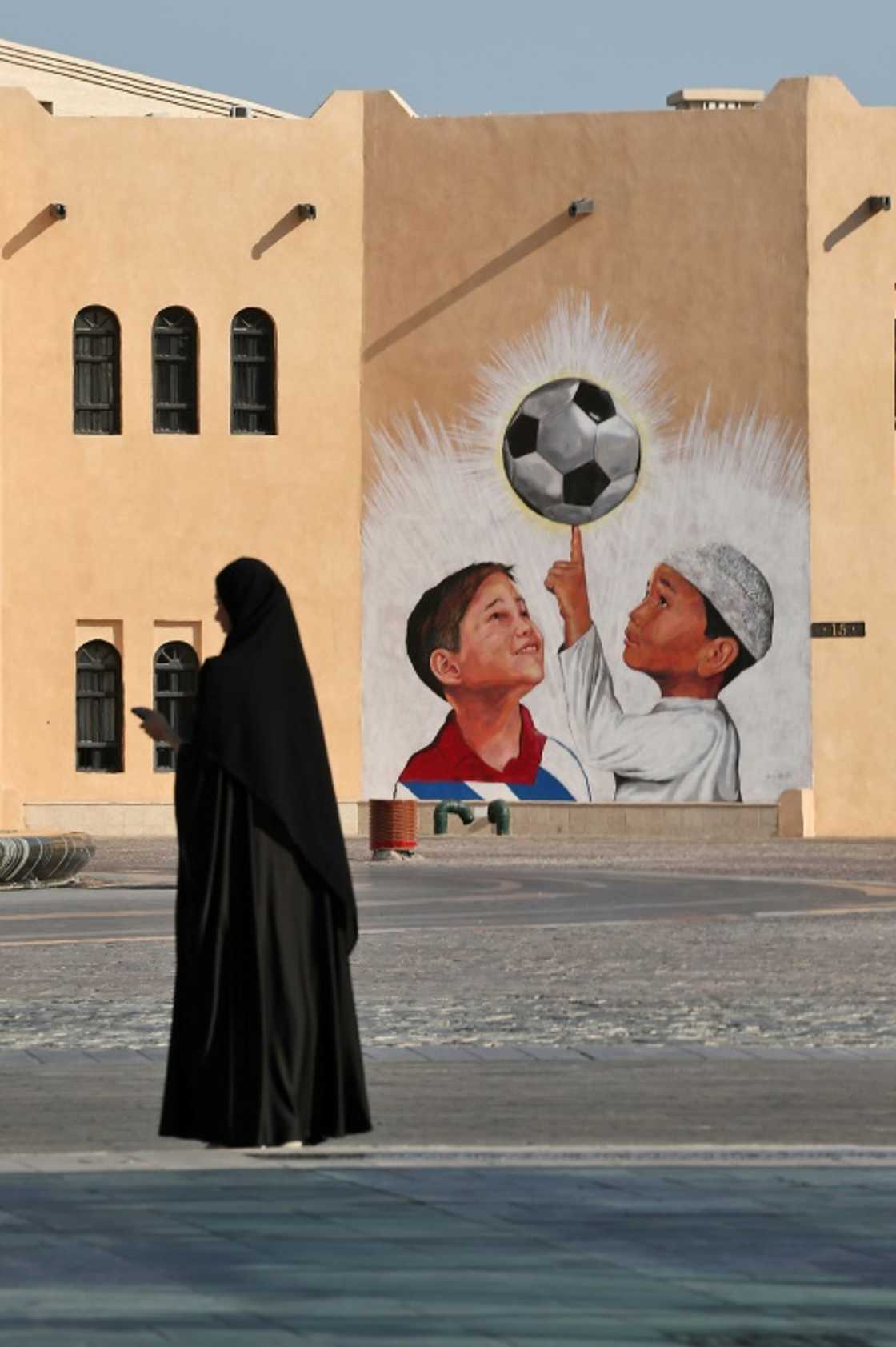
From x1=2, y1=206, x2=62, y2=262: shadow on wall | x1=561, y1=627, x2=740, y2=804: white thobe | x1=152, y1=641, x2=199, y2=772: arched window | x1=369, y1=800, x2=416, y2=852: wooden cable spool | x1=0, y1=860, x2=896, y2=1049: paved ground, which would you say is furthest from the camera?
x1=152, y1=641, x2=199, y2=772: arched window

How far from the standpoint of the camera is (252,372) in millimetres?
39156

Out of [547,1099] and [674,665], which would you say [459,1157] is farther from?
[674,665]

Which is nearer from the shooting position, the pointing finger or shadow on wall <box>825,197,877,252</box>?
shadow on wall <box>825,197,877,252</box>

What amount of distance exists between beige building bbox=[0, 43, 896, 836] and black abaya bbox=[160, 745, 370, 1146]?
96.4ft

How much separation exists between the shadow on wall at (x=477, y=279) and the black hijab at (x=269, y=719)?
30017 millimetres

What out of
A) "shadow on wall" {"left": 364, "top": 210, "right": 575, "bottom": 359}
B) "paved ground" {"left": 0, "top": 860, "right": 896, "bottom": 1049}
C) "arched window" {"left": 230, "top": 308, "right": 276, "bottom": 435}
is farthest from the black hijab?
"arched window" {"left": 230, "top": 308, "right": 276, "bottom": 435}

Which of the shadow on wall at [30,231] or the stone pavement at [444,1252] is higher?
the shadow on wall at [30,231]

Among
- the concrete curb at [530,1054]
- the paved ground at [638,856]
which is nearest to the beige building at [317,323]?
the paved ground at [638,856]

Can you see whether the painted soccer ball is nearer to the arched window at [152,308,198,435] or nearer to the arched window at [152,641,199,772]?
the arched window at [152,308,198,435]

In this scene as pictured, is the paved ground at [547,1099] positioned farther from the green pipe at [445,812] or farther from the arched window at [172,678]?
the arched window at [172,678]

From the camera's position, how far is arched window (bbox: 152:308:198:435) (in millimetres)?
39094

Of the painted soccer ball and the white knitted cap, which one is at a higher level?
the painted soccer ball

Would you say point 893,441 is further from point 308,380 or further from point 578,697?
point 308,380

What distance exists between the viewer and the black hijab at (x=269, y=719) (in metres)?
9.01
